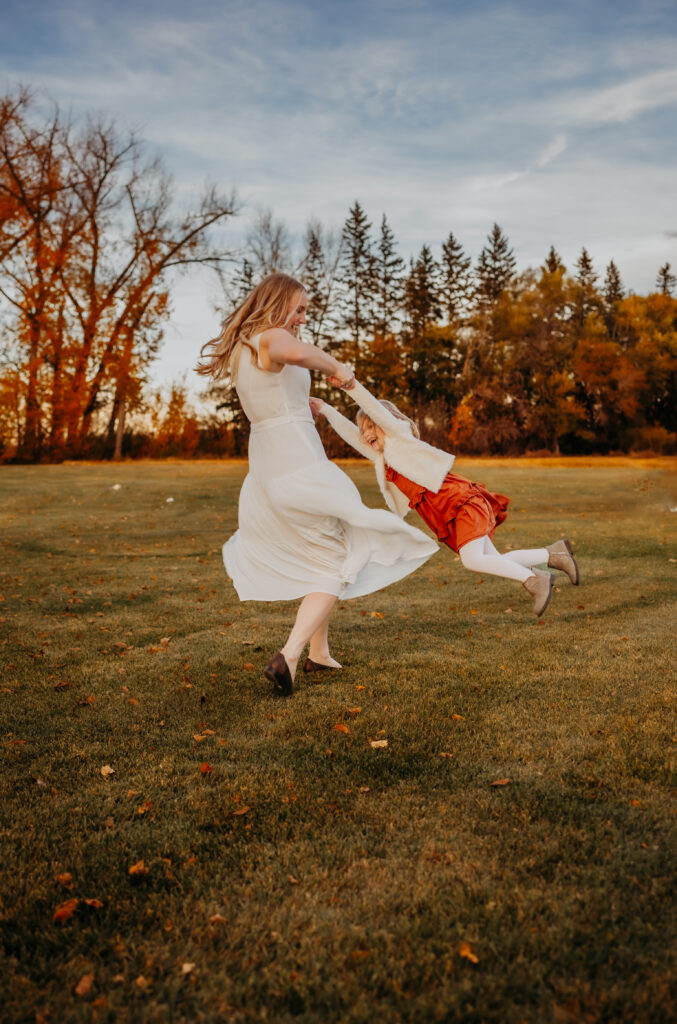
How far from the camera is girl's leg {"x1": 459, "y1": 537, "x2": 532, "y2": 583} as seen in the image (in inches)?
199

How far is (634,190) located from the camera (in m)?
20.7

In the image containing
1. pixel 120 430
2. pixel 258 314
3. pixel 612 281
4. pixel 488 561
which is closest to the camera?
pixel 258 314

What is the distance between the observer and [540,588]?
201 inches

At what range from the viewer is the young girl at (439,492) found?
5.08 metres

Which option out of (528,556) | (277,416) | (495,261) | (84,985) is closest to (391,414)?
(277,416)

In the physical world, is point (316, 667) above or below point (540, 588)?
below

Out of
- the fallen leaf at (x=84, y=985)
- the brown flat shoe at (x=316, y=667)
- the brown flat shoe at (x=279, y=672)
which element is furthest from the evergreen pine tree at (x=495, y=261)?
the fallen leaf at (x=84, y=985)

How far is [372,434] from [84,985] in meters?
3.64

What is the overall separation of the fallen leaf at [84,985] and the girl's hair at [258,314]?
9.75 feet

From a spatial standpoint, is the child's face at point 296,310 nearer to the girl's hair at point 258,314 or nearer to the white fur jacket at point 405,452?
the girl's hair at point 258,314

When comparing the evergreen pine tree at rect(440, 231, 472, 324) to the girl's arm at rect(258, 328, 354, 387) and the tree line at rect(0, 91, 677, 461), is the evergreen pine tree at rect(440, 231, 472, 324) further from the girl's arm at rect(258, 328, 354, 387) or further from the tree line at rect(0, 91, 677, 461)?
the girl's arm at rect(258, 328, 354, 387)

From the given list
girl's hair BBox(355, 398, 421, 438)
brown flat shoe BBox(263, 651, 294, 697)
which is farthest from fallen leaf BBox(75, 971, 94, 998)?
girl's hair BBox(355, 398, 421, 438)

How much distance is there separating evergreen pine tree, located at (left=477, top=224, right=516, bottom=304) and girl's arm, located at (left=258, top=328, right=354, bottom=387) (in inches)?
2506

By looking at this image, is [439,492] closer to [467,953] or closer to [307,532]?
[307,532]
